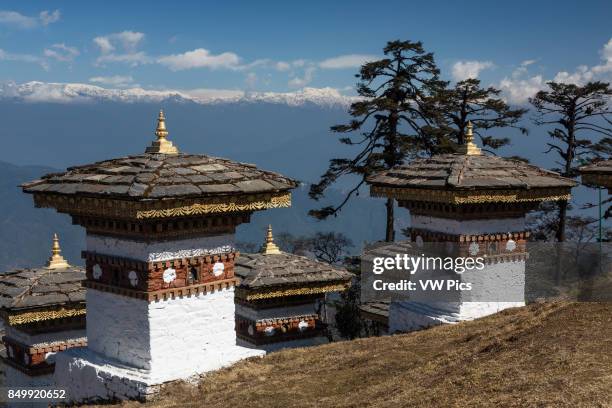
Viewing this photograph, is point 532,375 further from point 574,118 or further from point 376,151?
point 574,118

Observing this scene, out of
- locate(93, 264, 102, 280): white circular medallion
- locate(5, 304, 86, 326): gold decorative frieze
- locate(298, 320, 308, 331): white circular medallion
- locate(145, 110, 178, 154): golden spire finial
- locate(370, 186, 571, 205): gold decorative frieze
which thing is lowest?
locate(298, 320, 308, 331): white circular medallion

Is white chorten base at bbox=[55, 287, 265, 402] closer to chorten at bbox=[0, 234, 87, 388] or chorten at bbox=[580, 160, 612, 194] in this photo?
chorten at bbox=[0, 234, 87, 388]

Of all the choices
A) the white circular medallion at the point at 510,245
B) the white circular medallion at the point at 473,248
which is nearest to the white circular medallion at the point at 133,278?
the white circular medallion at the point at 473,248

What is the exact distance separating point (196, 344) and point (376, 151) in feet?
60.4

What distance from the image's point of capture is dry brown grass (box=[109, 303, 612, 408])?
704 cm

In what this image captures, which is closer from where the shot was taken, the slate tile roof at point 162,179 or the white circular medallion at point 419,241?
the slate tile roof at point 162,179

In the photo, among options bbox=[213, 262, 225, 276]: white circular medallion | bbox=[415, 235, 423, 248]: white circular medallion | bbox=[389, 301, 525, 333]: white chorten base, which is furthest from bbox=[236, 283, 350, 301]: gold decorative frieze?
bbox=[213, 262, 225, 276]: white circular medallion

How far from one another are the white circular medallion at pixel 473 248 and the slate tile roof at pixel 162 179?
375 centimetres

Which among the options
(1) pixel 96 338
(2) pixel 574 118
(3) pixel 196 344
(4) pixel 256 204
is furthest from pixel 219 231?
(2) pixel 574 118

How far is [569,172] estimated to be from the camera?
85.6ft

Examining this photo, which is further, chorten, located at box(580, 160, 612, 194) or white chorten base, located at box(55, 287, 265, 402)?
chorten, located at box(580, 160, 612, 194)

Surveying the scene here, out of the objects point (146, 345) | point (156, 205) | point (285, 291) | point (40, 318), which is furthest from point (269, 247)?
point (156, 205)

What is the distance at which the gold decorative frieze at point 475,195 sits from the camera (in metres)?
12.0

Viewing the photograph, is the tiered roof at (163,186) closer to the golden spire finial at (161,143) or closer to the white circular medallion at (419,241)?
the golden spire finial at (161,143)
